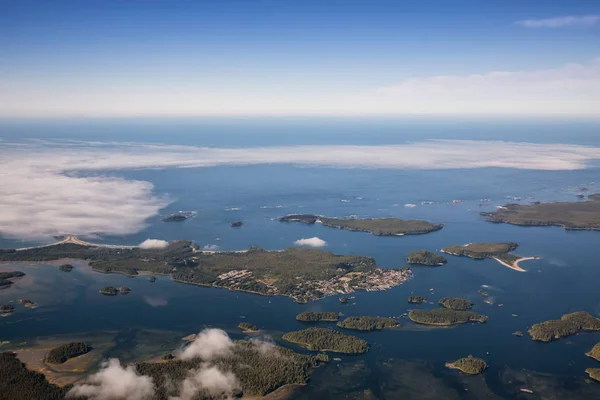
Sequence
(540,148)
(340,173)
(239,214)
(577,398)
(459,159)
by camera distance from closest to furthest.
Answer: (577,398) → (239,214) → (340,173) → (459,159) → (540,148)

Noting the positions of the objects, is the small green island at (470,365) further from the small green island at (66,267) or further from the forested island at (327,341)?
the small green island at (66,267)

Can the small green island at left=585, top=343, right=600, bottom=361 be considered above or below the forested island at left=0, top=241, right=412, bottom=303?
below

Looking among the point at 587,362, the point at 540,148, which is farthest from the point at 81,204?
the point at 540,148

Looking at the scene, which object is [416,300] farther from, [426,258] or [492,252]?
[492,252]

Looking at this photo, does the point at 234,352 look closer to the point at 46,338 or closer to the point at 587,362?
the point at 46,338

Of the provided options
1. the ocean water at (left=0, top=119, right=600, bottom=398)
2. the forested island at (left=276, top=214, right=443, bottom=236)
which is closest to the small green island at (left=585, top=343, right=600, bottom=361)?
the ocean water at (left=0, top=119, right=600, bottom=398)

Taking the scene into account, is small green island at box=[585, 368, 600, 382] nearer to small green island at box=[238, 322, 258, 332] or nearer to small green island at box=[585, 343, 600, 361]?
small green island at box=[585, 343, 600, 361]

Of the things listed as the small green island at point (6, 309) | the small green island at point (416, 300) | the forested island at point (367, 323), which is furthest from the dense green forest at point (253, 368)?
the small green island at point (6, 309)
